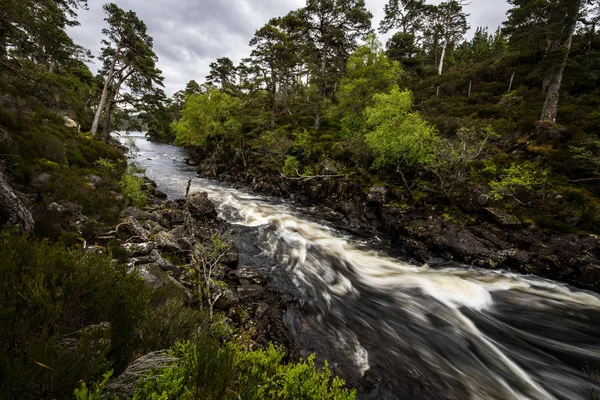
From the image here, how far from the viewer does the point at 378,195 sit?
16.3 metres

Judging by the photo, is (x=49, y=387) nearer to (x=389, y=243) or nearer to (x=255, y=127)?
(x=389, y=243)

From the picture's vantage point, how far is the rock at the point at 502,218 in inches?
478

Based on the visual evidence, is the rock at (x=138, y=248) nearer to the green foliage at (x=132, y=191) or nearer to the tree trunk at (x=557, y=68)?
the green foliage at (x=132, y=191)

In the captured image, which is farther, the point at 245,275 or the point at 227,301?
the point at 245,275

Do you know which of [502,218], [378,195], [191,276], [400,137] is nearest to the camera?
[191,276]

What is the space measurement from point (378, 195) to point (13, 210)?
1600cm

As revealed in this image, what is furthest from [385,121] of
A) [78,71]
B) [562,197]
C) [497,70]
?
[497,70]

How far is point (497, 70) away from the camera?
28.8 metres

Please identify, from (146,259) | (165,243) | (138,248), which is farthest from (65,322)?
(165,243)

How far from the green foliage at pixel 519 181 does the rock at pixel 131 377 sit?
1578cm

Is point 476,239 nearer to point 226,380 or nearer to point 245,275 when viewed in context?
point 245,275

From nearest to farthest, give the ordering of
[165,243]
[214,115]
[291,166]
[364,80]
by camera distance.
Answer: [165,243] < [364,80] < [291,166] < [214,115]

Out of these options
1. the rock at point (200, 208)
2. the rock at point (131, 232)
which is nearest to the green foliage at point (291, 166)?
the rock at point (200, 208)

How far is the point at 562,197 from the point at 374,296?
11.2 m
